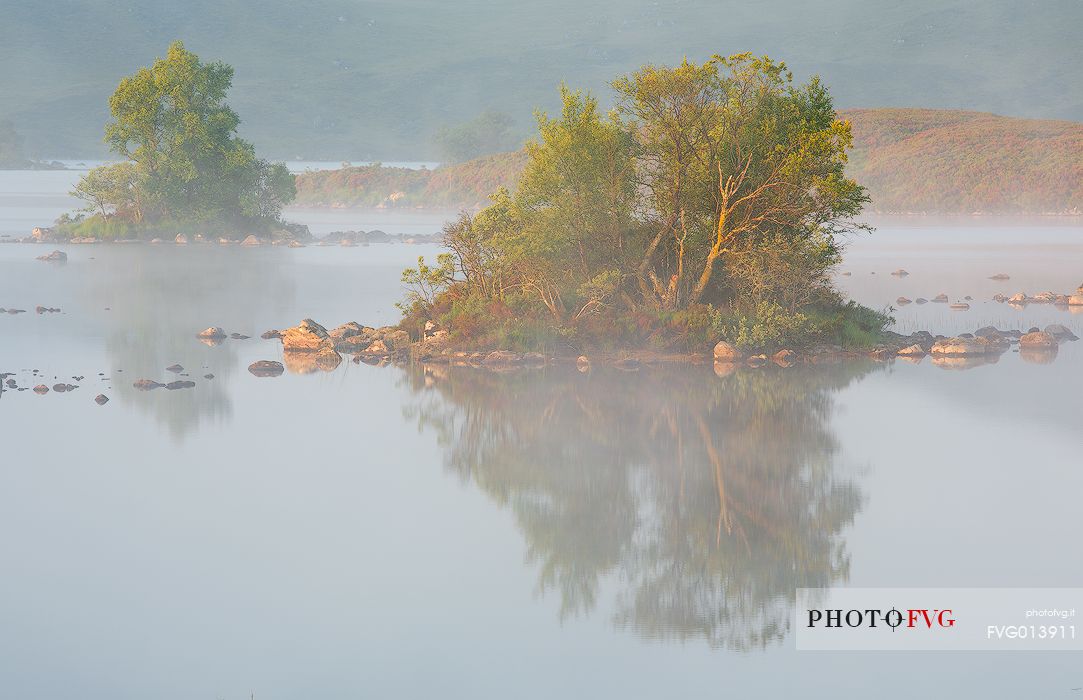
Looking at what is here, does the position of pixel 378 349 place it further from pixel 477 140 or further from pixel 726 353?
pixel 477 140

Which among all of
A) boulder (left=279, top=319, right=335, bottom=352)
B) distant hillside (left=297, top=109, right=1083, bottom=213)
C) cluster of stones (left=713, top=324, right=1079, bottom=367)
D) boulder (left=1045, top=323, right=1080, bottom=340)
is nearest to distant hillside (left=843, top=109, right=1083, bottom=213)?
distant hillside (left=297, top=109, right=1083, bottom=213)

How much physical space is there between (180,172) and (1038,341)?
48387 millimetres

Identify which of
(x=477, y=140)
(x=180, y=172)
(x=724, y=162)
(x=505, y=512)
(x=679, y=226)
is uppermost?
(x=477, y=140)

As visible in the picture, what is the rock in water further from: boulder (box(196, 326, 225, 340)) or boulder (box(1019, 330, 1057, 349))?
boulder (box(1019, 330, 1057, 349))

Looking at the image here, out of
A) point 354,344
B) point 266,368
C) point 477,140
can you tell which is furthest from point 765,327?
point 477,140

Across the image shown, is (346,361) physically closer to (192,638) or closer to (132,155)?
(192,638)

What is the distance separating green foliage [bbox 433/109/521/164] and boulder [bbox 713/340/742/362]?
11823cm

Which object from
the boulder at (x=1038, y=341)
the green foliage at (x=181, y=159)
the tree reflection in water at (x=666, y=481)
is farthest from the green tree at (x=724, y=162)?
the green foliage at (x=181, y=159)

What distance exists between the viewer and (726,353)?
3328 centimetres

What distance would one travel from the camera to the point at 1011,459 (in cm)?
2408

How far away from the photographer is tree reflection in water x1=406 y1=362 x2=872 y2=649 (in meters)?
16.9

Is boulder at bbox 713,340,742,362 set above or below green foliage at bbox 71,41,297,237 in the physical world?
below

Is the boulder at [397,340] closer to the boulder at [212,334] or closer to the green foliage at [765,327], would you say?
the boulder at [212,334]

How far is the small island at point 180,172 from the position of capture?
7044 cm
